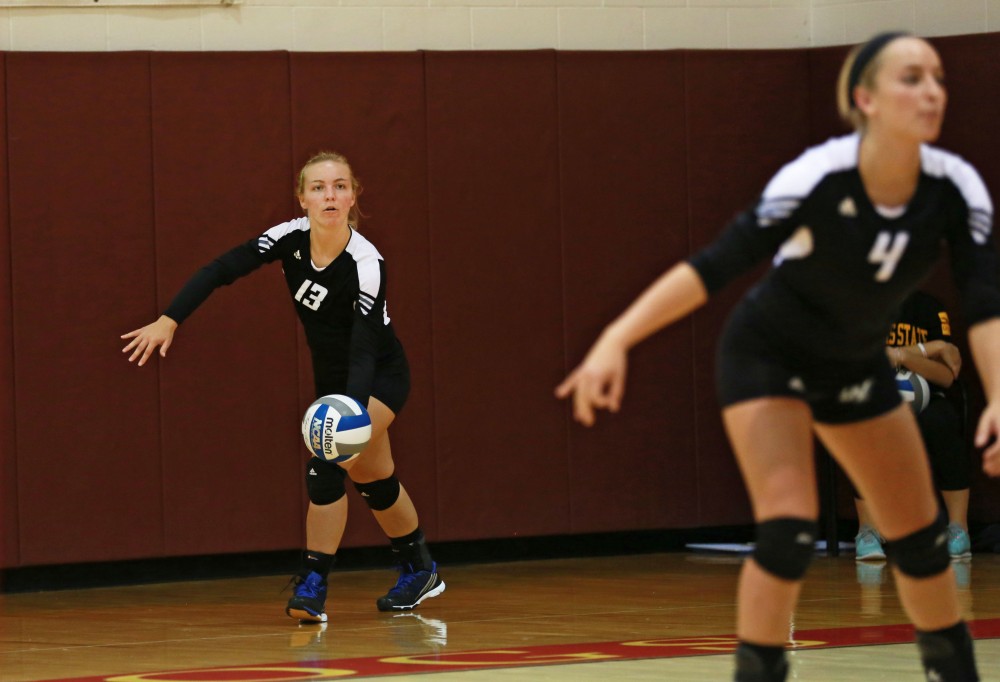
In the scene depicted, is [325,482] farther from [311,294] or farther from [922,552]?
[922,552]

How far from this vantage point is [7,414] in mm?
8055

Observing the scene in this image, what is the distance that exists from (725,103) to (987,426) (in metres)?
6.06

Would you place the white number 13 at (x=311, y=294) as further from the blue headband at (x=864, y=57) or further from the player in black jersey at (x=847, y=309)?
the blue headband at (x=864, y=57)

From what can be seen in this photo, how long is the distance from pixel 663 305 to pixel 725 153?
6104mm

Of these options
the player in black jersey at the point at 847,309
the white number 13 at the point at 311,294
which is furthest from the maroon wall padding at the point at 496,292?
the player in black jersey at the point at 847,309

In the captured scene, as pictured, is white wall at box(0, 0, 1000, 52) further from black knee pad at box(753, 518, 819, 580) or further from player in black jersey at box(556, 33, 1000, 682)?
black knee pad at box(753, 518, 819, 580)

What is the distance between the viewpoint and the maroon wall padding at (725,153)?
9.15 m

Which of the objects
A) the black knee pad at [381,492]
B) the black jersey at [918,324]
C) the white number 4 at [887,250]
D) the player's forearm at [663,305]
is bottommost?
the black knee pad at [381,492]

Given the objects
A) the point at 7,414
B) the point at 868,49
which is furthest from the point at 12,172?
the point at 868,49

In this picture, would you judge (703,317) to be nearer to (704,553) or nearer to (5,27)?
(704,553)

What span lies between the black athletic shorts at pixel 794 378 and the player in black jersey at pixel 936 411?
4.97 m

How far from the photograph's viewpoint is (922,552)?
11.9 feet

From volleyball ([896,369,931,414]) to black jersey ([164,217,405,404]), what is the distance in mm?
3024

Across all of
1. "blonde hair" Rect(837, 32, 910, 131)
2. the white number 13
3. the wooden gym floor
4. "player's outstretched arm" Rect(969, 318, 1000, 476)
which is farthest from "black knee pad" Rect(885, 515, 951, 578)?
the white number 13
